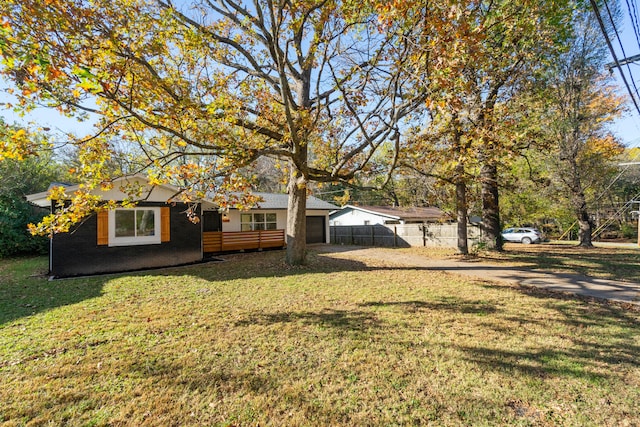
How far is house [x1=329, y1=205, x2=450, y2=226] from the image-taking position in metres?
22.6

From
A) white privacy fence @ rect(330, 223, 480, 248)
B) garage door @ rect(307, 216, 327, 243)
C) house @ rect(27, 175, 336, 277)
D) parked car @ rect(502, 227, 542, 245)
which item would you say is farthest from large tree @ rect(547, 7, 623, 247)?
house @ rect(27, 175, 336, 277)

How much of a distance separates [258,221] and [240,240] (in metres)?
2.44

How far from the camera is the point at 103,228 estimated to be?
9.32 meters

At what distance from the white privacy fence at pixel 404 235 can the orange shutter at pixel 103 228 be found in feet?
46.8

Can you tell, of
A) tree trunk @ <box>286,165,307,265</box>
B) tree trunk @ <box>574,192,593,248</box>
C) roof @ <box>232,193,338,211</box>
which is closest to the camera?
tree trunk @ <box>286,165,307,265</box>

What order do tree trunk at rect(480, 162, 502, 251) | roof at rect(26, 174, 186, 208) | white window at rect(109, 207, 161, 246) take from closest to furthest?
roof at rect(26, 174, 186, 208)
white window at rect(109, 207, 161, 246)
tree trunk at rect(480, 162, 502, 251)

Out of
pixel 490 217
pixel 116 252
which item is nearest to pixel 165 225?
pixel 116 252

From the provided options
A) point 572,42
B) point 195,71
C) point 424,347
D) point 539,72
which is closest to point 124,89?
point 195,71

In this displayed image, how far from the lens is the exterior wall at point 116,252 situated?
8.79 metres

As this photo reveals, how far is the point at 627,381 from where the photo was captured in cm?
310

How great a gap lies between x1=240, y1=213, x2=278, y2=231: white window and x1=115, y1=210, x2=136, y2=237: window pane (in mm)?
6580

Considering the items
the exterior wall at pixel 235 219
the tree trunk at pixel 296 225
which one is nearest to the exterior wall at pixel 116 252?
the tree trunk at pixel 296 225

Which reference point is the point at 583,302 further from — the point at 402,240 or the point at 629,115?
the point at 629,115

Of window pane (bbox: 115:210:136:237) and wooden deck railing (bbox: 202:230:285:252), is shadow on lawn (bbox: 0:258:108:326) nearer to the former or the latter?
window pane (bbox: 115:210:136:237)
